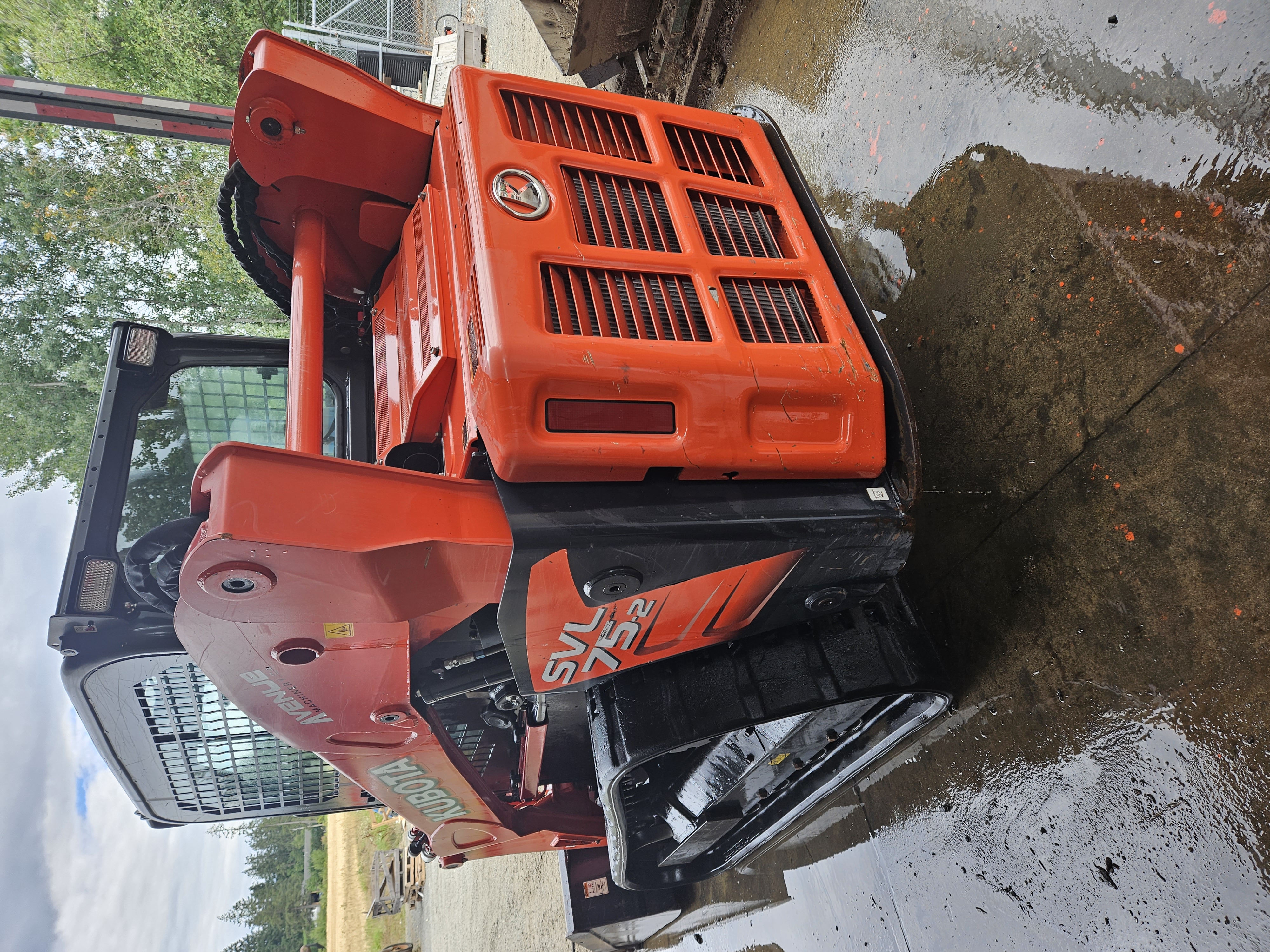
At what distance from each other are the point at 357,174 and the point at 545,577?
5.93 feet

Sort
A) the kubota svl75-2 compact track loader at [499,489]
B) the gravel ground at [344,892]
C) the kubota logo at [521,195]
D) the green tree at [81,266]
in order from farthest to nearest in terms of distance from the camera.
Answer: the gravel ground at [344,892]
the green tree at [81,266]
the kubota logo at [521,195]
the kubota svl75-2 compact track loader at [499,489]

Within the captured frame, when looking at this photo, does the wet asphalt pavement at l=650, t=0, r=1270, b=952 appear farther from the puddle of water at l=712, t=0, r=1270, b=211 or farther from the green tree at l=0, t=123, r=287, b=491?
the green tree at l=0, t=123, r=287, b=491

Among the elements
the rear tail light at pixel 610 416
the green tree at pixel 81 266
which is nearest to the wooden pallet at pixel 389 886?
the green tree at pixel 81 266

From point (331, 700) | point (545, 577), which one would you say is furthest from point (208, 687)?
point (545, 577)

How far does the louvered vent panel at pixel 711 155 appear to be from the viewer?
2225mm

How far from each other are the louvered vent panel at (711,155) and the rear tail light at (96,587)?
211 cm

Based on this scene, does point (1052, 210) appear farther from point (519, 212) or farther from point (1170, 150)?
point (519, 212)

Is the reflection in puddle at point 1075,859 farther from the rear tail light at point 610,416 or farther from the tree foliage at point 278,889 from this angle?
the tree foliage at point 278,889

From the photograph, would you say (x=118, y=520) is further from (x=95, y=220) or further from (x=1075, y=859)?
(x=95, y=220)

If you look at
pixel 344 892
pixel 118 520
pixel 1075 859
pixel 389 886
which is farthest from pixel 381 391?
pixel 344 892

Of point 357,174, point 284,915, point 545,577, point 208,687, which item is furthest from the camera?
point 284,915

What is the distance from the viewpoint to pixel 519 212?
181cm

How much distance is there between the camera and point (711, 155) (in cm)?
228

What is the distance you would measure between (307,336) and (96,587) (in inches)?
37.7
